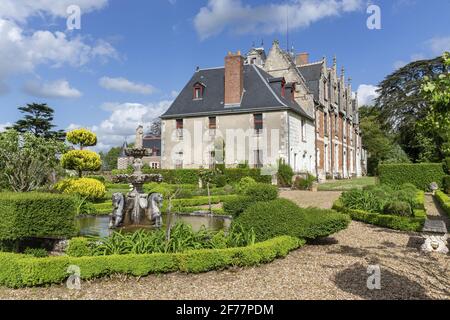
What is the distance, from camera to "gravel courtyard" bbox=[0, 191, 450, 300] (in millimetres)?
5020

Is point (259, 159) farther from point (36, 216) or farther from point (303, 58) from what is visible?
point (36, 216)

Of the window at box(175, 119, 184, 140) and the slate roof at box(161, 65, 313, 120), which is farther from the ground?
the slate roof at box(161, 65, 313, 120)

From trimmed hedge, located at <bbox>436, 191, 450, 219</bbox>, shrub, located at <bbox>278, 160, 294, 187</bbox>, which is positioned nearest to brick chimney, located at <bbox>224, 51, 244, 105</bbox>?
shrub, located at <bbox>278, 160, 294, 187</bbox>

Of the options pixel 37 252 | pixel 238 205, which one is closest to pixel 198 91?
pixel 238 205

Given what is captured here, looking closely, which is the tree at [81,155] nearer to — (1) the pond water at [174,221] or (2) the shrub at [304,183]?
(1) the pond water at [174,221]

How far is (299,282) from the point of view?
18.0ft

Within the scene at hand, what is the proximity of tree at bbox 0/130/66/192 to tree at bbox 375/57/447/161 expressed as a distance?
96.2 feet

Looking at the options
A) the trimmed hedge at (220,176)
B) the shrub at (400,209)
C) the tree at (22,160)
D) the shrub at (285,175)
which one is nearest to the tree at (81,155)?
the tree at (22,160)

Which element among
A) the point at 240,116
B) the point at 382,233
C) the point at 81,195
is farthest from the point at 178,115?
the point at 382,233

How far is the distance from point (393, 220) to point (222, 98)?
21.1 m

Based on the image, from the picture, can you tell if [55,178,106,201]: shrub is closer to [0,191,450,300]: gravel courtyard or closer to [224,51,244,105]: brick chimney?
[0,191,450,300]: gravel courtyard

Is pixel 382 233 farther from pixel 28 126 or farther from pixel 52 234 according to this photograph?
pixel 28 126

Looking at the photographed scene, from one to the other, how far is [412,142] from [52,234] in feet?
114

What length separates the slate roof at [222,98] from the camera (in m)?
27.6
